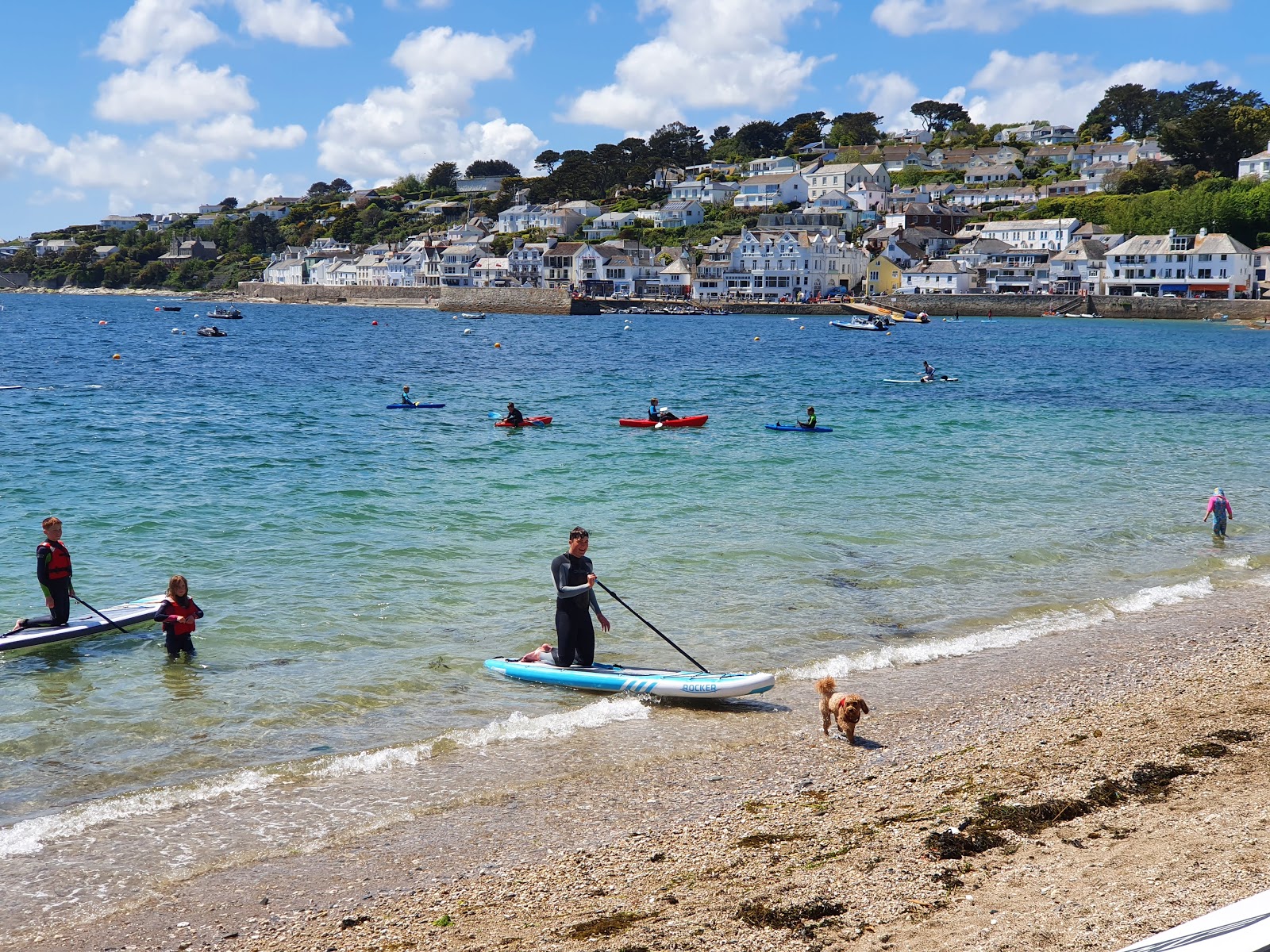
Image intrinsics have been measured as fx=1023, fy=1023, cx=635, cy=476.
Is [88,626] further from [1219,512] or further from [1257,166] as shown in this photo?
[1257,166]

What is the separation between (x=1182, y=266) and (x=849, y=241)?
52228 millimetres

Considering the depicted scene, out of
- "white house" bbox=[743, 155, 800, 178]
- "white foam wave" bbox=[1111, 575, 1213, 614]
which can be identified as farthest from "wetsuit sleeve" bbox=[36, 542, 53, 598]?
"white house" bbox=[743, 155, 800, 178]

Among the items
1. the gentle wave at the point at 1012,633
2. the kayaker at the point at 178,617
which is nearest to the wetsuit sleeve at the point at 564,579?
the gentle wave at the point at 1012,633

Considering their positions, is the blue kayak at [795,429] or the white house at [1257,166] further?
the white house at [1257,166]

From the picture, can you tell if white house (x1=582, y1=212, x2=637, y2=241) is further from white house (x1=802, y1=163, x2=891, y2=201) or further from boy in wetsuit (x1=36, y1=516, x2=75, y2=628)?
boy in wetsuit (x1=36, y1=516, x2=75, y2=628)

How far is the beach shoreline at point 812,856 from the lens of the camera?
6457mm

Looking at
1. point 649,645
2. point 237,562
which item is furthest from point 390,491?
point 649,645

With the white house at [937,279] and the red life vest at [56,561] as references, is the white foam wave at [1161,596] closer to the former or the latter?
the red life vest at [56,561]

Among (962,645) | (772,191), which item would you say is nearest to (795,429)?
(962,645)

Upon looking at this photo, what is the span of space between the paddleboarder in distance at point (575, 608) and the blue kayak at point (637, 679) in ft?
0.56

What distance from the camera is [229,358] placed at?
220 ft

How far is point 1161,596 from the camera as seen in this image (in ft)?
51.0

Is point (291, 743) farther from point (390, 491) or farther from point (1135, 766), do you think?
point (390, 491)

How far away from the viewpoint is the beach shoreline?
6.46 meters
